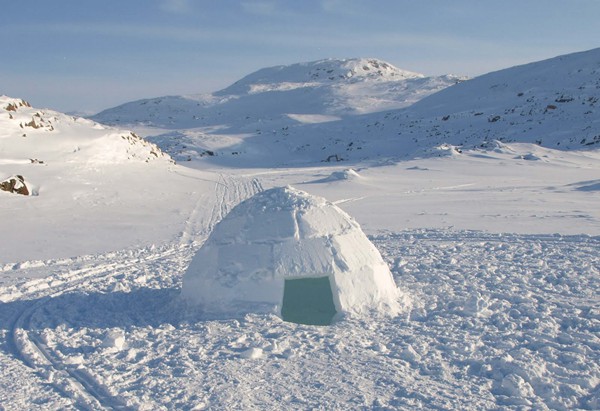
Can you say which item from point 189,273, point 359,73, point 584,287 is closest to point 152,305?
point 189,273

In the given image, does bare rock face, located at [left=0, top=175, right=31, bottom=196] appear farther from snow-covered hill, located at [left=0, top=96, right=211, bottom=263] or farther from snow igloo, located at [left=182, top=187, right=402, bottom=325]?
snow igloo, located at [left=182, top=187, right=402, bottom=325]

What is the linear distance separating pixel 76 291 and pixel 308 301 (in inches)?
160

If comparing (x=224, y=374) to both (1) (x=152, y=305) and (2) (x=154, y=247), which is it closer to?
(1) (x=152, y=305)

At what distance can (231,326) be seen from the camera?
24.1 feet

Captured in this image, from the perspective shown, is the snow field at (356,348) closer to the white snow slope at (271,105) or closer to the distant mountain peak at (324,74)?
the white snow slope at (271,105)

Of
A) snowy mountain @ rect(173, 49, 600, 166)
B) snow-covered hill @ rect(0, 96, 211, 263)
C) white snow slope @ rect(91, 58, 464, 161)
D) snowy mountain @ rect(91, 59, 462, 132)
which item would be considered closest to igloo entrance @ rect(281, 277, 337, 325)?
snow-covered hill @ rect(0, 96, 211, 263)

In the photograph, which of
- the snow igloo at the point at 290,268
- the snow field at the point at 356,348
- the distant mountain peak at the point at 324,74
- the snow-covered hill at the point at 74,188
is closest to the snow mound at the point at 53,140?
the snow-covered hill at the point at 74,188

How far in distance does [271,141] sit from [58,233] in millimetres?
34889

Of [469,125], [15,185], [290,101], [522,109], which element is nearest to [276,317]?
[15,185]

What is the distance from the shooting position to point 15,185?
58.1ft

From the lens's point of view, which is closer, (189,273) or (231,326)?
(231,326)

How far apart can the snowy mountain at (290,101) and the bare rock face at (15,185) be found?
37383 millimetres

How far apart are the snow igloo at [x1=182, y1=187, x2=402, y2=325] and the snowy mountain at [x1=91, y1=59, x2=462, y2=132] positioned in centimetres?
4681

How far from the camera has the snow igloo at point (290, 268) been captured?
7.59 metres
